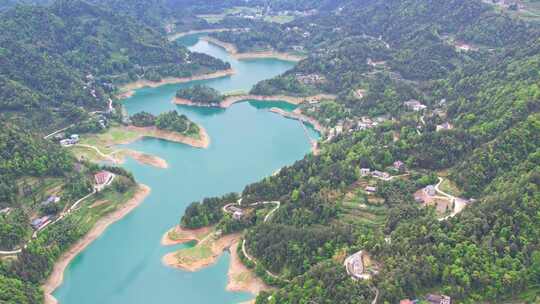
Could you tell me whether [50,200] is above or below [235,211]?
below

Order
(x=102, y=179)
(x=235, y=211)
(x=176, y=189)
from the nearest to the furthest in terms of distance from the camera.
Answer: (x=235, y=211)
(x=102, y=179)
(x=176, y=189)

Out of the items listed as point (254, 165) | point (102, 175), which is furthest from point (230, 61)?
point (102, 175)

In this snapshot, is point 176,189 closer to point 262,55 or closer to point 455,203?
point 455,203

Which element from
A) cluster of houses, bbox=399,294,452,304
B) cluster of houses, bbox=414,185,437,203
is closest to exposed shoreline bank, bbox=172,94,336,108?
cluster of houses, bbox=414,185,437,203

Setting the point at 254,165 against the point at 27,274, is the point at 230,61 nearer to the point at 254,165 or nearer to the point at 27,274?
the point at 254,165

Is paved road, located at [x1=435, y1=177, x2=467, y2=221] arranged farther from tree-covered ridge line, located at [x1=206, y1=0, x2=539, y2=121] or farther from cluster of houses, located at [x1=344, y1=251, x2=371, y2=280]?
tree-covered ridge line, located at [x1=206, y1=0, x2=539, y2=121]

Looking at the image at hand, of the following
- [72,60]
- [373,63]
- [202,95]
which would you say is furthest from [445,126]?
[72,60]

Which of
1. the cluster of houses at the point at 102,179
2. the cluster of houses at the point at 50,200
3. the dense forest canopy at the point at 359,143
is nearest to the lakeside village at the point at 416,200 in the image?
the dense forest canopy at the point at 359,143
